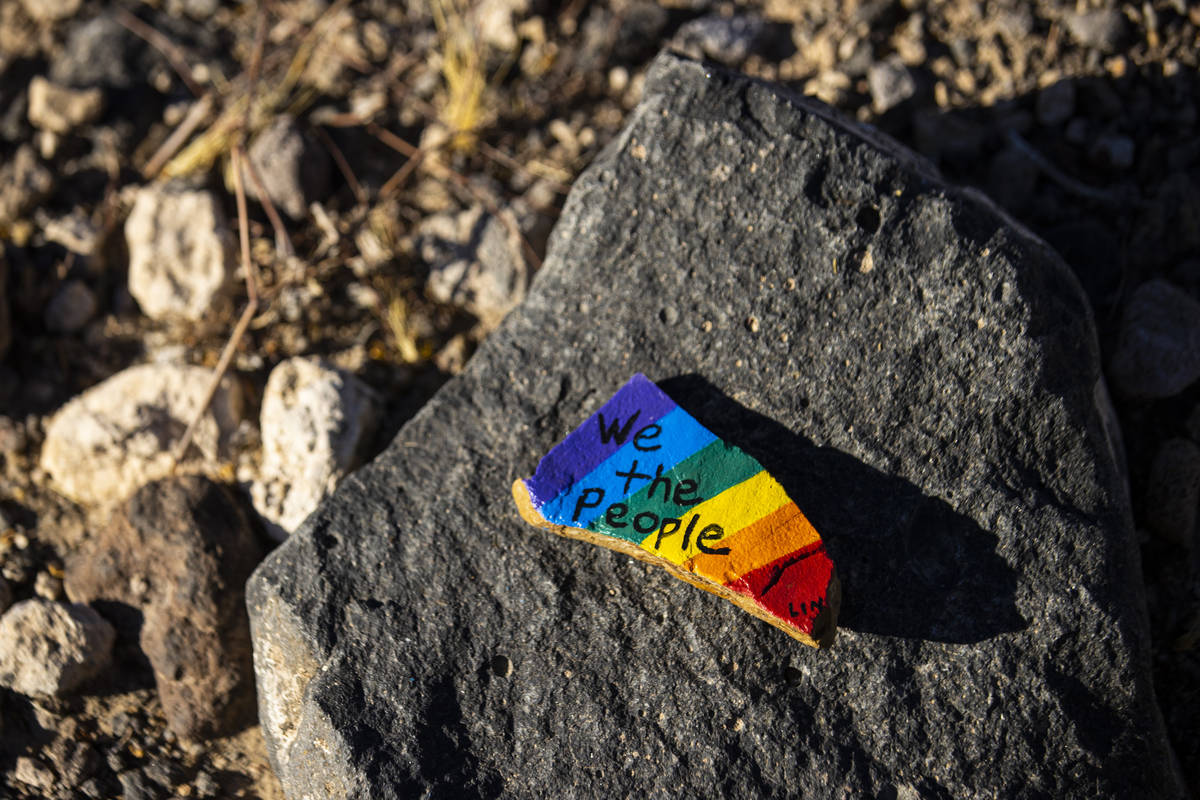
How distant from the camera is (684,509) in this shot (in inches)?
65.8

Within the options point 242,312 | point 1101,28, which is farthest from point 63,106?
point 1101,28

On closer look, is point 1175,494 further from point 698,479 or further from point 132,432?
point 132,432

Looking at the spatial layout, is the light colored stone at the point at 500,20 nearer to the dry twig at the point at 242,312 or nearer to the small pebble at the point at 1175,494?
the dry twig at the point at 242,312

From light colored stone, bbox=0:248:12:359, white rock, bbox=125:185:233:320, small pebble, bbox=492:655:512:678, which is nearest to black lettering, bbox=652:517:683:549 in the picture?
small pebble, bbox=492:655:512:678

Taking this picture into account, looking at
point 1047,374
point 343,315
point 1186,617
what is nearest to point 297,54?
point 343,315

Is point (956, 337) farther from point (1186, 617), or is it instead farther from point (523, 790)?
point (523, 790)

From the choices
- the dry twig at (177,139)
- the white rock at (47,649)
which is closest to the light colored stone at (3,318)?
the dry twig at (177,139)

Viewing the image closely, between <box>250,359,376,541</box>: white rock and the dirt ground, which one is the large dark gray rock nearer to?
<box>250,359,376,541</box>: white rock

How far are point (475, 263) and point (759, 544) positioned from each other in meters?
1.25

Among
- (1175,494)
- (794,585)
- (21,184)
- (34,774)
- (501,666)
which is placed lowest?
(34,774)

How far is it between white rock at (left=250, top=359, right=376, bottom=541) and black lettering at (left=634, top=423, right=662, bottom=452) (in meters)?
0.79

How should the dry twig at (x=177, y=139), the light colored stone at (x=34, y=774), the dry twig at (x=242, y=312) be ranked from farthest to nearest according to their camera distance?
1. the dry twig at (x=177, y=139)
2. the dry twig at (x=242, y=312)
3. the light colored stone at (x=34, y=774)

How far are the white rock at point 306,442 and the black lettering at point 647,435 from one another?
789 mm

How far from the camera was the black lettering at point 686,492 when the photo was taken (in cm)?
168
